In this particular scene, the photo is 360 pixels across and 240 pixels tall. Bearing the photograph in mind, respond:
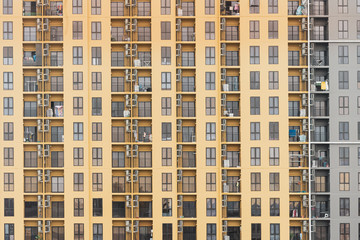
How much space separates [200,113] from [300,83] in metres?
7.27

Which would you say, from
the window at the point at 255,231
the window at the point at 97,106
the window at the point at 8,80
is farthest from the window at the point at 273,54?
the window at the point at 8,80

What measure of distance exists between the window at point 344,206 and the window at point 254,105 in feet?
27.2

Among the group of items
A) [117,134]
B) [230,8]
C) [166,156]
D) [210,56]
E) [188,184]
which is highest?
[230,8]

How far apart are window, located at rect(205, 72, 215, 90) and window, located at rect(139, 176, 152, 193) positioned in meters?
7.54

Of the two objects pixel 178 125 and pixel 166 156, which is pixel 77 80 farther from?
pixel 166 156

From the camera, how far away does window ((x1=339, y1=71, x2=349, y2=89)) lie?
27.1 meters

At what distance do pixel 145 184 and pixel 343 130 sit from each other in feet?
46.4

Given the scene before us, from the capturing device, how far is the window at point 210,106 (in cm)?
2719

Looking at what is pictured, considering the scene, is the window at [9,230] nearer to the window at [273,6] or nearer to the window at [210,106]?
the window at [210,106]

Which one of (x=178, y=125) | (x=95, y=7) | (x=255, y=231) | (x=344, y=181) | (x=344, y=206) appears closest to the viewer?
(x=255, y=231)

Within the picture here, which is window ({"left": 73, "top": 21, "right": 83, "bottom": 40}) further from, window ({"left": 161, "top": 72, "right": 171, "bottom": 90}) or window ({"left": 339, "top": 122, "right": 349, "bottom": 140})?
window ({"left": 339, "top": 122, "right": 349, "bottom": 140})

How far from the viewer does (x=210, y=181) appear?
27125 mm

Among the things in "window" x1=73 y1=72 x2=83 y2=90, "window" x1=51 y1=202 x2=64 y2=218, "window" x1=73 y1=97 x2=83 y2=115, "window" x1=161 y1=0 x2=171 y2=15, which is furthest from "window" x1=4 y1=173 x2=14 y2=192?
"window" x1=161 y1=0 x2=171 y2=15

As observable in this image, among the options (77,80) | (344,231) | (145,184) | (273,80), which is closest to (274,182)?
(344,231)
